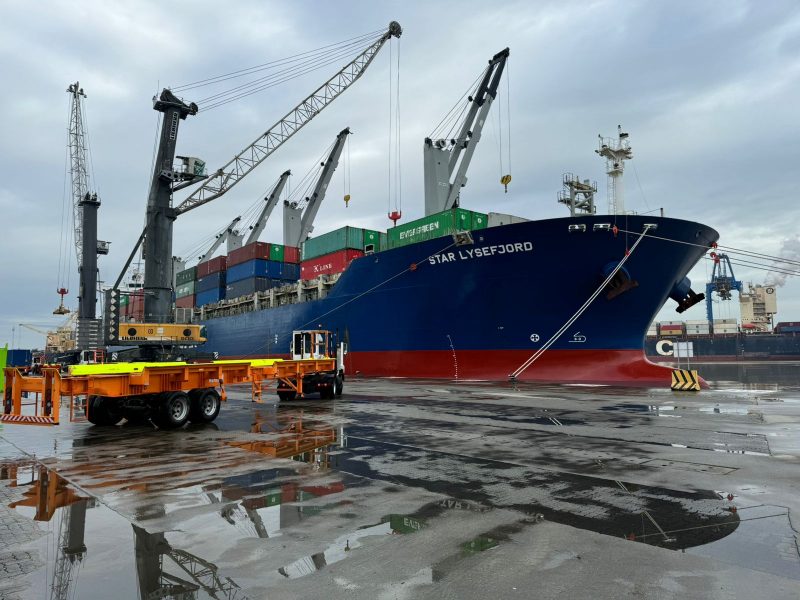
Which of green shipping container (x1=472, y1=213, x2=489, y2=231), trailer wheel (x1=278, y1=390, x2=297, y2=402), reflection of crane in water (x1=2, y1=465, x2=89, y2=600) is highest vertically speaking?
green shipping container (x1=472, y1=213, x2=489, y2=231)

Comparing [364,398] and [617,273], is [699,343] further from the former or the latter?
[364,398]

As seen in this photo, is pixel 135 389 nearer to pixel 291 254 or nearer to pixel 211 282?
pixel 291 254

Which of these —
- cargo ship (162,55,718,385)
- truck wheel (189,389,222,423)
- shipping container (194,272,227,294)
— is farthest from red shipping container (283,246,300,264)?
truck wheel (189,389,222,423)

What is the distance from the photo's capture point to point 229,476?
275 inches

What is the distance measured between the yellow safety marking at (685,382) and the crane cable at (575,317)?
4430 mm

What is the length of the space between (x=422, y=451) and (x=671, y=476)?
3793 millimetres

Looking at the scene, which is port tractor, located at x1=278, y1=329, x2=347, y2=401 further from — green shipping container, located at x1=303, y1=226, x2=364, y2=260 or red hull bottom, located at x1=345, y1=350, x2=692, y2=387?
green shipping container, located at x1=303, y1=226, x2=364, y2=260

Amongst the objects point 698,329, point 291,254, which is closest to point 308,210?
point 291,254

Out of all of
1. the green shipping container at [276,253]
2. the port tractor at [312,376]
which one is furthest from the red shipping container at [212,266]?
the port tractor at [312,376]

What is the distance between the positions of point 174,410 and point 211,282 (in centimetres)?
3694

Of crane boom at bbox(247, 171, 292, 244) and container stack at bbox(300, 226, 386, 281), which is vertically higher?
crane boom at bbox(247, 171, 292, 244)

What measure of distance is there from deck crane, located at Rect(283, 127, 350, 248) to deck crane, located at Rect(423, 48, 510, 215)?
16.0m

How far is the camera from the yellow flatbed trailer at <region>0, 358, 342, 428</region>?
33.4ft

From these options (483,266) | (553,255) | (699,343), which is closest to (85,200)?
(483,266)
